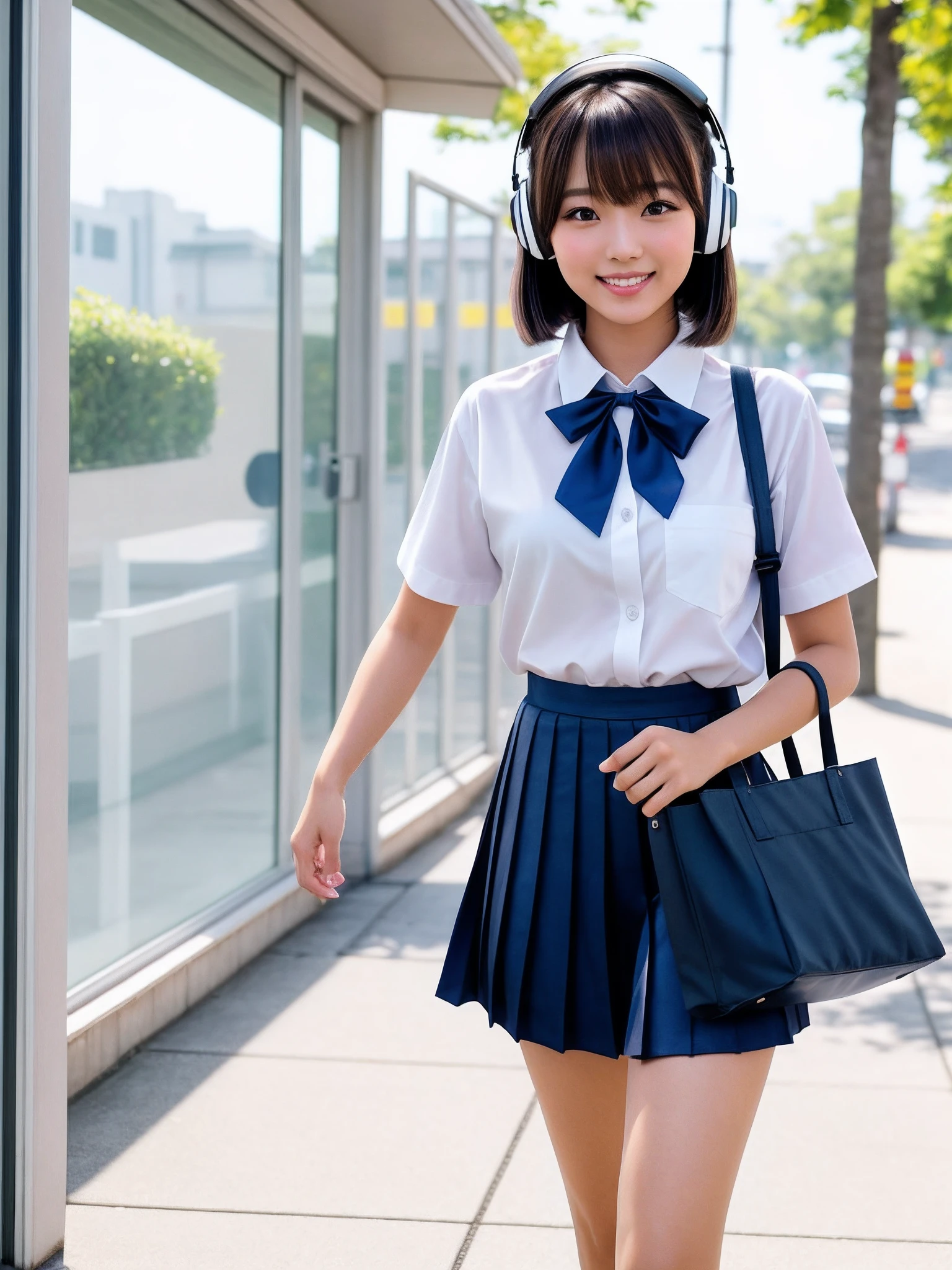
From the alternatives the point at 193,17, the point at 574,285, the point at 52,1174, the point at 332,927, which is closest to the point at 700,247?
the point at 574,285

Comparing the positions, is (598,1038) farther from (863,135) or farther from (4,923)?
(863,135)

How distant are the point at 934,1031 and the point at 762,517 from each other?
285 centimetres

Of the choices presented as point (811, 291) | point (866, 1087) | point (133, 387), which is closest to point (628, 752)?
point (866, 1087)

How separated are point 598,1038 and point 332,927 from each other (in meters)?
3.40

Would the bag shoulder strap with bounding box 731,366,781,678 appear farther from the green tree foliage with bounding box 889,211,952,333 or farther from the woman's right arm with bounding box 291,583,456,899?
the green tree foliage with bounding box 889,211,952,333

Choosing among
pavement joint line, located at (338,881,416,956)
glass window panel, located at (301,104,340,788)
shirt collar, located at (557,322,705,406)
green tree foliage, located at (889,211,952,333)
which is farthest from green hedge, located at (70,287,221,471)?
green tree foliage, located at (889,211,952,333)

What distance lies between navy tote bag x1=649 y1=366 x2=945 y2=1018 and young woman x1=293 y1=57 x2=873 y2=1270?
0.19 ft

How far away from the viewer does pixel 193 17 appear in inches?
177

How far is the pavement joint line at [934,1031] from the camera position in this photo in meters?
4.20

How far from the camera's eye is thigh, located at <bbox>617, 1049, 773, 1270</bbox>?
1.86 m

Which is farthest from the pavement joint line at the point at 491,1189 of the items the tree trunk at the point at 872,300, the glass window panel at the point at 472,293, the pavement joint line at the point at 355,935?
the tree trunk at the point at 872,300

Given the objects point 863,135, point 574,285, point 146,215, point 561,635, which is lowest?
point 561,635

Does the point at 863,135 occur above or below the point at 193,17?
above

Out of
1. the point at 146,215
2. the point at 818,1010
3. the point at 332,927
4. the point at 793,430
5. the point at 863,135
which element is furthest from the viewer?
the point at 863,135
